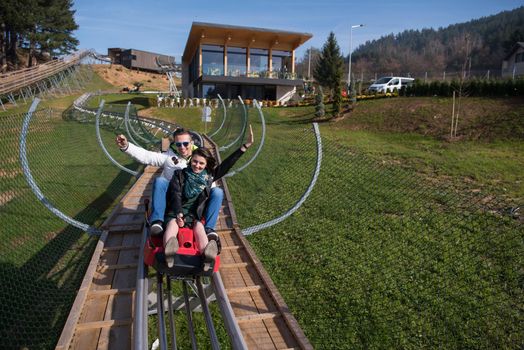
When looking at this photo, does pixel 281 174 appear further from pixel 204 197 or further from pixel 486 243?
pixel 204 197

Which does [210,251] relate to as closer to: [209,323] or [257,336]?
[209,323]

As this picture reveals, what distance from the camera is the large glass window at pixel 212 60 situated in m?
31.4

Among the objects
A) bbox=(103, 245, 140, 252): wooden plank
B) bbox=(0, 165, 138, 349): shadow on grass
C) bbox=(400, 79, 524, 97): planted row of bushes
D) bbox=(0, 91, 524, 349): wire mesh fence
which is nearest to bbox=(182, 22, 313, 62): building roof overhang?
bbox=(400, 79, 524, 97): planted row of bushes

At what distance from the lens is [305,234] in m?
6.95

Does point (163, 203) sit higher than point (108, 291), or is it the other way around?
point (163, 203)

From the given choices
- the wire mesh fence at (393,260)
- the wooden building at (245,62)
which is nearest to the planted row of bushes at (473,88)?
the wooden building at (245,62)

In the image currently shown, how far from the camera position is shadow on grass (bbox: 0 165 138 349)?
4223 mm

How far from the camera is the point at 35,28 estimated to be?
4325 cm

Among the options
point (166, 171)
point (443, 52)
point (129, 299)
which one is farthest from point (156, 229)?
point (443, 52)

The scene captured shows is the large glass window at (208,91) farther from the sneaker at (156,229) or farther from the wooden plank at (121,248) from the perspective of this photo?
the sneaker at (156,229)

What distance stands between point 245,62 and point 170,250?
103 feet

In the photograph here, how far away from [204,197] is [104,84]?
55804mm

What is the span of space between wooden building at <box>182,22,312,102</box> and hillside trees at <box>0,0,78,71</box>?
18.5 metres

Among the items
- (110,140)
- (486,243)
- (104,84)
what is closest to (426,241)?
(486,243)
